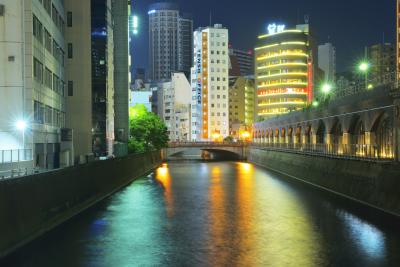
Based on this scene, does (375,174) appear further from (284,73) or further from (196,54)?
(196,54)

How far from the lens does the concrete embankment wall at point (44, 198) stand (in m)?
21.1

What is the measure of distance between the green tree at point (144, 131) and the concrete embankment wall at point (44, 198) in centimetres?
4359

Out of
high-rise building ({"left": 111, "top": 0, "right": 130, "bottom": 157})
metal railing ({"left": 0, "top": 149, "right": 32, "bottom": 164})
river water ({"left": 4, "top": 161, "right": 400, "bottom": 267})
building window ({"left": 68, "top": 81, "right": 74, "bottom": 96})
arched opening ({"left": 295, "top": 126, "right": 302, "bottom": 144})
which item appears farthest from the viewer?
high-rise building ({"left": 111, "top": 0, "right": 130, "bottom": 157})

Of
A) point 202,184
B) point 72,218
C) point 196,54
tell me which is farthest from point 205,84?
point 72,218

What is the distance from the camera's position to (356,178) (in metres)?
38.9

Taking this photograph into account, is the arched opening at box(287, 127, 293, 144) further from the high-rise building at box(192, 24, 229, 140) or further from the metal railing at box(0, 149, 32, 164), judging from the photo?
the high-rise building at box(192, 24, 229, 140)

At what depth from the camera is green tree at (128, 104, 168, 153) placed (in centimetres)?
9018

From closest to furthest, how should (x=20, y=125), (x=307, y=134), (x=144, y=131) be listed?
(x=20, y=125) < (x=307, y=134) < (x=144, y=131)

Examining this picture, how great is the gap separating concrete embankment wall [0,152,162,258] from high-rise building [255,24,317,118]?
382 feet

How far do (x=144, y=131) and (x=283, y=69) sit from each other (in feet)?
246

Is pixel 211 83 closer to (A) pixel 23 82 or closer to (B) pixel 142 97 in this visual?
(B) pixel 142 97

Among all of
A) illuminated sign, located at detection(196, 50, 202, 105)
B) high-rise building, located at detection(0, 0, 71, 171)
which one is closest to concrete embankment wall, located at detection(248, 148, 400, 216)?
high-rise building, located at detection(0, 0, 71, 171)

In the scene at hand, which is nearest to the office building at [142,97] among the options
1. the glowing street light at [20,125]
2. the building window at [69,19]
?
the building window at [69,19]

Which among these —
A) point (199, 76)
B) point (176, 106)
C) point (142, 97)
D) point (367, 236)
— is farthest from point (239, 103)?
point (367, 236)
